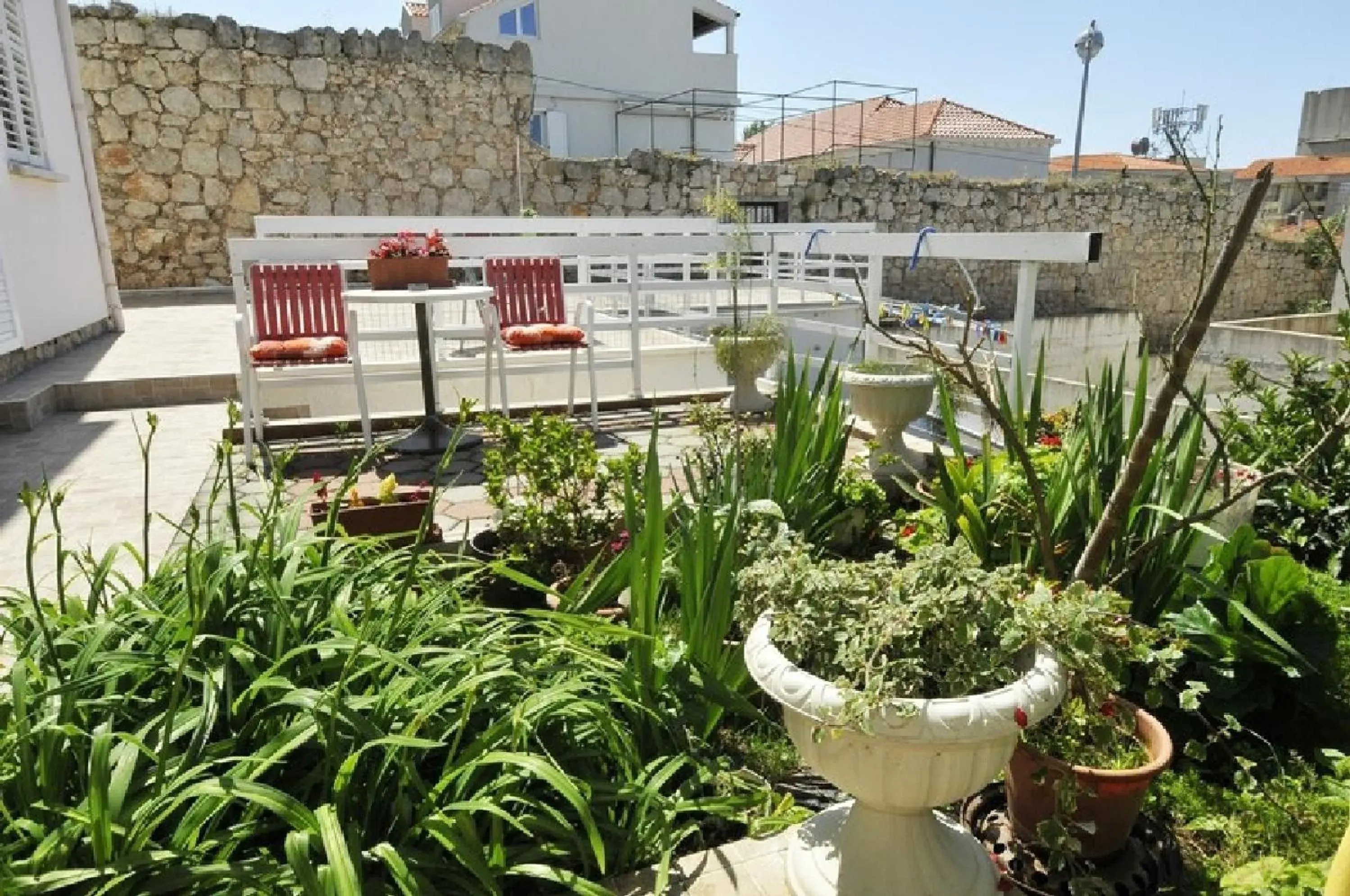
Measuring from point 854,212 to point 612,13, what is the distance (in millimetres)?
9469

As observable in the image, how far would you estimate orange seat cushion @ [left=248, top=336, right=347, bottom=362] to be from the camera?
3918 millimetres

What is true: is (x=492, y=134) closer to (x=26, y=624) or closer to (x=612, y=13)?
(x=612, y=13)

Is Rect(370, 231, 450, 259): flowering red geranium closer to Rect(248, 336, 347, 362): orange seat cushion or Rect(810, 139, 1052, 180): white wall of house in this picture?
Rect(248, 336, 347, 362): orange seat cushion

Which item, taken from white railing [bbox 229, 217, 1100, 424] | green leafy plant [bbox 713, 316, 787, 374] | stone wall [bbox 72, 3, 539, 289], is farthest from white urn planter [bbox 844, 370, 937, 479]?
stone wall [bbox 72, 3, 539, 289]

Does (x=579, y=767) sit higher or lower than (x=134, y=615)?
lower

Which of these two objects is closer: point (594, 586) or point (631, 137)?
point (594, 586)

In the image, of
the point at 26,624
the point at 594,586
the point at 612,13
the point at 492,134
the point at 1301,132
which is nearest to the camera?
the point at 26,624

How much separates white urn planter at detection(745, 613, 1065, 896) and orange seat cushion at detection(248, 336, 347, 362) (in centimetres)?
317

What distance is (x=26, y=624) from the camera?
69.8 inches

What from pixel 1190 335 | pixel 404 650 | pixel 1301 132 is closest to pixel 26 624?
pixel 404 650

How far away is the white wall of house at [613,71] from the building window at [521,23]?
8 centimetres

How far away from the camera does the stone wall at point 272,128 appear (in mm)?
10141

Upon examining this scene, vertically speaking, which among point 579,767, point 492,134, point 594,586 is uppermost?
point 492,134

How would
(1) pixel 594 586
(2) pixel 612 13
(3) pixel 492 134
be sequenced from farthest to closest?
(2) pixel 612 13 → (3) pixel 492 134 → (1) pixel 594 586
